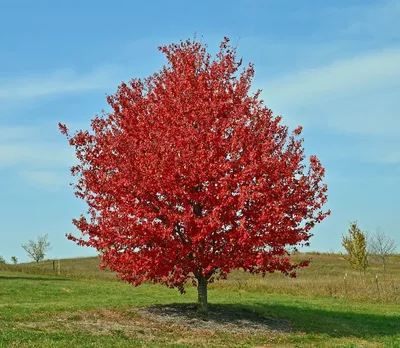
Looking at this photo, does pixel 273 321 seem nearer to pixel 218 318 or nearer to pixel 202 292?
pixel 218 318

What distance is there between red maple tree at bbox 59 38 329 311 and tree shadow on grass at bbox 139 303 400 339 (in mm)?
1762

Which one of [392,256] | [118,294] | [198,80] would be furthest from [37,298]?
[392,256]

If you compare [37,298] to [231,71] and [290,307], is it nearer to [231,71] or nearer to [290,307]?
[290,307]

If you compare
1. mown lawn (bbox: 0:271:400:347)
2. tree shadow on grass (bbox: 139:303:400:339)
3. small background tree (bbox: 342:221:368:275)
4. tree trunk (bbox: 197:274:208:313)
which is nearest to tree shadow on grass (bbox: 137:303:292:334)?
tree shadow on grass (bbox: 139:303:400:339)

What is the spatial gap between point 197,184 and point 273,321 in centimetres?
942

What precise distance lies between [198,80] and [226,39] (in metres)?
3.31

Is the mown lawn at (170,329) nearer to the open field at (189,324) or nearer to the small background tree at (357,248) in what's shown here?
the open field at (189,324)

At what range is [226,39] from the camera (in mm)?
28125

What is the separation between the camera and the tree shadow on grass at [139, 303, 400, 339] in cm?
→ 2636

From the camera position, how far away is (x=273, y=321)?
29062 mm

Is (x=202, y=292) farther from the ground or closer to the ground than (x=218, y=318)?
farther from the ground

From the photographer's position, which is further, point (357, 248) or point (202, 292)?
point (357, 248)

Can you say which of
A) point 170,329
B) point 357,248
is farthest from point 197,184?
point 357,248

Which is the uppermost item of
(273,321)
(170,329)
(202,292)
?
(202,292)
